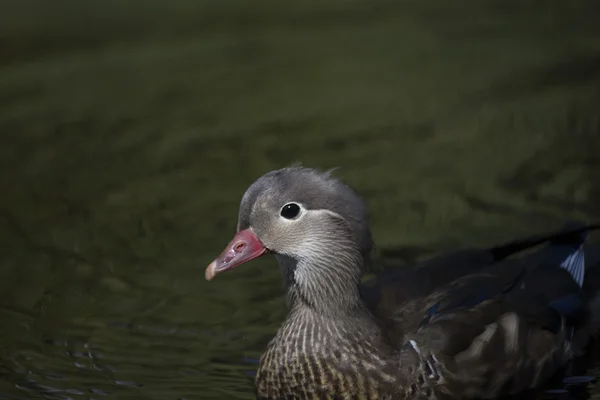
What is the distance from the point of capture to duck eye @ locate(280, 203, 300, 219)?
5305mm

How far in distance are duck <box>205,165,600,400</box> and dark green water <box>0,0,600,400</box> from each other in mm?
367

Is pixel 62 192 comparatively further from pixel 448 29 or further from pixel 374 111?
pixel 448 29

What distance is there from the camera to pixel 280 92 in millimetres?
8867

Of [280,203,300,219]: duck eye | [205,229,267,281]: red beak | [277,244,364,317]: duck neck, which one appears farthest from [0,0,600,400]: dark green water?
[280,203,300,219]: duck eye

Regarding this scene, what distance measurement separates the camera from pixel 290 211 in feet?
17.5

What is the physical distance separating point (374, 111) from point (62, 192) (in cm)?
233

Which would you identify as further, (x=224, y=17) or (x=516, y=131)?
(x=224, y=17)

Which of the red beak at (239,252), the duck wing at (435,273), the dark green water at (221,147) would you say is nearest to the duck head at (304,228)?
the red beak at (239,252)

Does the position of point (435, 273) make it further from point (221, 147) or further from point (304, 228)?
point (221, 147)

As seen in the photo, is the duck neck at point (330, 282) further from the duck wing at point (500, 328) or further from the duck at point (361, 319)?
the duck wing at point (500, 328)

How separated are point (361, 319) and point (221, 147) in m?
2.88

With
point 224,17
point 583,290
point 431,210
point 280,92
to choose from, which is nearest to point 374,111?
point 280,92

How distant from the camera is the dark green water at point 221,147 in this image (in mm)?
6304

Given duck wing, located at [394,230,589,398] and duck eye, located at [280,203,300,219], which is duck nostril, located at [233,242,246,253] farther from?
duck wing, located at [394,230,589,398]
